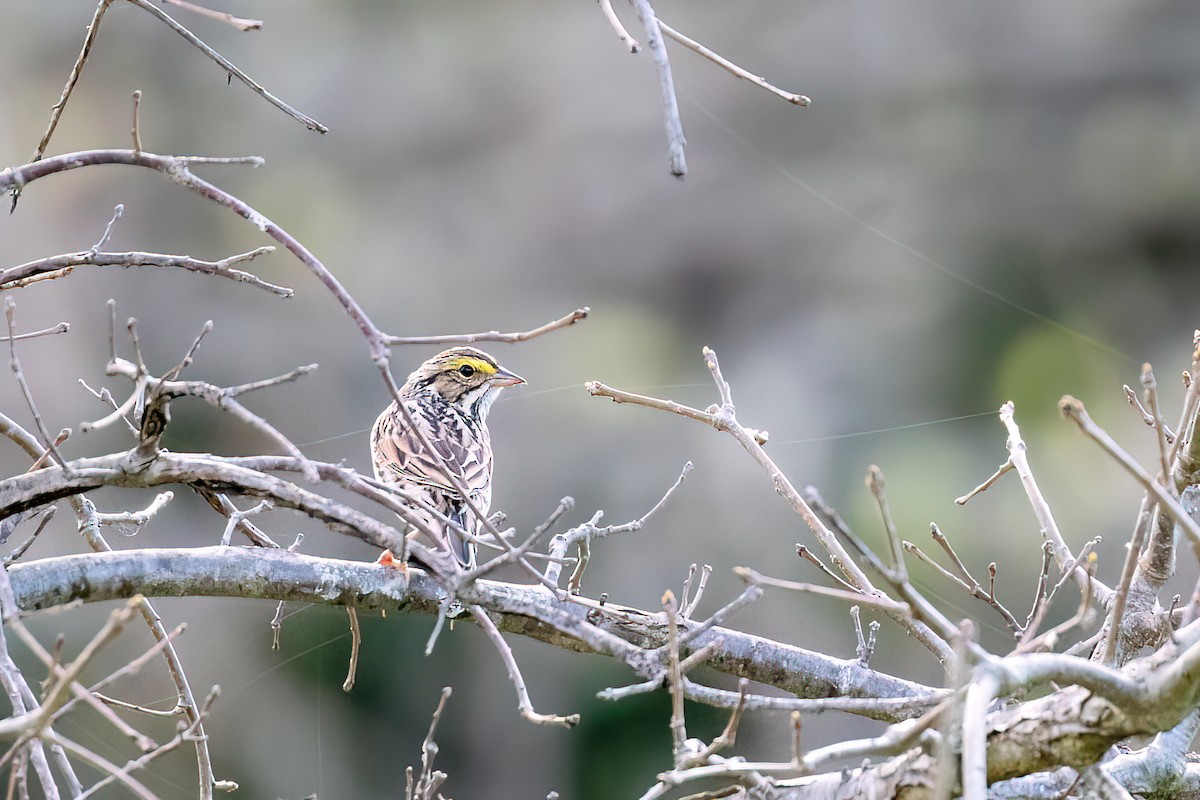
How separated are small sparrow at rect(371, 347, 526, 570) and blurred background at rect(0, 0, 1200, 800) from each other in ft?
A: 9.84

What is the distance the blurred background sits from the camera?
849 cm

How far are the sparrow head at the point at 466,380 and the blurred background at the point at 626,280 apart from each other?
2.95 metres

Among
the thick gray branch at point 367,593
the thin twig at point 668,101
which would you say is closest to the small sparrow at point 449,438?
the thick gray branch at point 367,593

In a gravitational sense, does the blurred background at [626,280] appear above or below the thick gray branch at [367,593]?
above

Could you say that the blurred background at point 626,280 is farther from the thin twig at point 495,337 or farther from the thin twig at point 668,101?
A: the thin twig at point 668,101

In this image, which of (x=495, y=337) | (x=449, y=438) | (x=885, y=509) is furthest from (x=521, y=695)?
(x=449, y=438)

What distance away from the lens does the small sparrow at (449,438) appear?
135 inches

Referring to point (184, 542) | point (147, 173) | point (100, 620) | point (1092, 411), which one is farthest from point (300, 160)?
point (1092, 411)

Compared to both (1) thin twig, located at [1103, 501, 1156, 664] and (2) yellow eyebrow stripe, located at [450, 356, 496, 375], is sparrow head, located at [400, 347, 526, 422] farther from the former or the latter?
(1) thin twig, located at [1103, 501, 1156, 664]

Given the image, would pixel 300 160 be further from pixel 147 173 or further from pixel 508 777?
pixel 508 777

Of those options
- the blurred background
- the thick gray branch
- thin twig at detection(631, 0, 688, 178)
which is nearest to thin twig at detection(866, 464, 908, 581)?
thin twig at detection(631, 0, 688, 178)

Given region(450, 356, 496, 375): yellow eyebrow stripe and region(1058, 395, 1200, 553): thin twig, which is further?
region(450, 356, 496, 375): yellow eyebrow stripe

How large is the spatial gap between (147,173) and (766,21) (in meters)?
6.63

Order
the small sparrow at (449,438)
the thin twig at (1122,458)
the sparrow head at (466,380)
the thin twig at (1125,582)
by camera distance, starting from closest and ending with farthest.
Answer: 1. the thin twig at (1122,458)
2. the thin twig at (1125,582)
3. the small sparrow at (449,438)
4. the sparrow head at (466,380)
